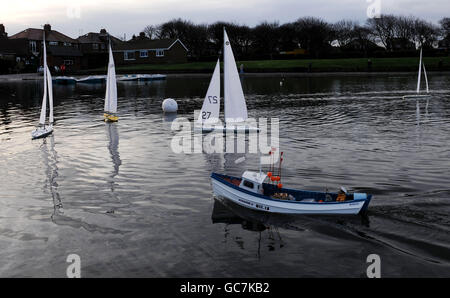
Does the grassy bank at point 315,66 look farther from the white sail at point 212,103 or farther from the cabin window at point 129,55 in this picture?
the white sail at point 212,103

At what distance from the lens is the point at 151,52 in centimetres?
18138

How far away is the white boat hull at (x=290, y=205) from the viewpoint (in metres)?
23.9

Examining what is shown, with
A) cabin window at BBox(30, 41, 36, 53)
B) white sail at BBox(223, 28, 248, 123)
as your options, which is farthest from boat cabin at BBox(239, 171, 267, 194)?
cabin window at BBox(30, 41, 36, 53)

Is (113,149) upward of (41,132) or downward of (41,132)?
downward

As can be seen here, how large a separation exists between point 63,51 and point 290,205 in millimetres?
173256

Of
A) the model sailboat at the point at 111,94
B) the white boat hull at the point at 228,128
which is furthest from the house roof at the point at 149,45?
the white boat hull at the point at 228,128

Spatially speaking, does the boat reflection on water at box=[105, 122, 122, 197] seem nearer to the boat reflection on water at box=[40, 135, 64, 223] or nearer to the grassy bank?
the boat reflection on water at box=[40, 135, 64, 223]

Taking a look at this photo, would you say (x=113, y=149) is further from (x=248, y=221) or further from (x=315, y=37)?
(x=315, y=37)

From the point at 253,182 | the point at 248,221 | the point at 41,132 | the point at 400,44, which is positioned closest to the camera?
the point at 248,221

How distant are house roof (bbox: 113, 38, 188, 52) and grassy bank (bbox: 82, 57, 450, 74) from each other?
30.6ft

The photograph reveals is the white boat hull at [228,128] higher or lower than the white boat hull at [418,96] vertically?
lower

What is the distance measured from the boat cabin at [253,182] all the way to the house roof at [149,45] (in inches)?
6227

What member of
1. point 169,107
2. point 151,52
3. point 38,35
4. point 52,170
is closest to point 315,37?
point 151,52
